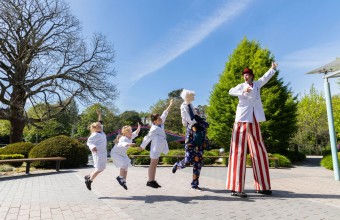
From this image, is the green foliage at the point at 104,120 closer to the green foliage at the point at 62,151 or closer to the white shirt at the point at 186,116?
the green foliage at the point at 62,151

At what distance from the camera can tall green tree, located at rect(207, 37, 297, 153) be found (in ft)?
61.6

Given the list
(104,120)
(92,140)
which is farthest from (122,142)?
(104,120)

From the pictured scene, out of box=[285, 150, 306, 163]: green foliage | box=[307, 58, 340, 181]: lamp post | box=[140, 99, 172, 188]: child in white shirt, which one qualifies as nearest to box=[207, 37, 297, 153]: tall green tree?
box=[285, 150, 306, 163]: green foliage

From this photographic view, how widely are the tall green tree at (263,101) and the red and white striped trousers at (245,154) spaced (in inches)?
525

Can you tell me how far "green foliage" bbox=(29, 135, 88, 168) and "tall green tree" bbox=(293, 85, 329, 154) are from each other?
28.3m

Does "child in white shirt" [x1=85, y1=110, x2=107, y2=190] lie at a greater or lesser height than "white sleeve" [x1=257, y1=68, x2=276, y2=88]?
lesser

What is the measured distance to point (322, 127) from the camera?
3431 cm

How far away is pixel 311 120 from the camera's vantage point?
34688 millimetres

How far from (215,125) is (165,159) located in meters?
6.42

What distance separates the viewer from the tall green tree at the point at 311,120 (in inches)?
1350

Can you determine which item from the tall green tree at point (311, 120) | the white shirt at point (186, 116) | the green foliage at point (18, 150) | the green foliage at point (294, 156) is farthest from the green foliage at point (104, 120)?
the white shirt at point (186, 116)

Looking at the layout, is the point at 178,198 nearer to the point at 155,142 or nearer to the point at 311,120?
the point at 155,142

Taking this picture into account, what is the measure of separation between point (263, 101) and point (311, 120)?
771 inches

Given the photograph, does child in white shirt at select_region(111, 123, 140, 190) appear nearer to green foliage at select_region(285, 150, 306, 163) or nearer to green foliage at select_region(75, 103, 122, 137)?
green foliage at select_region(285, 150, 306, 163)
